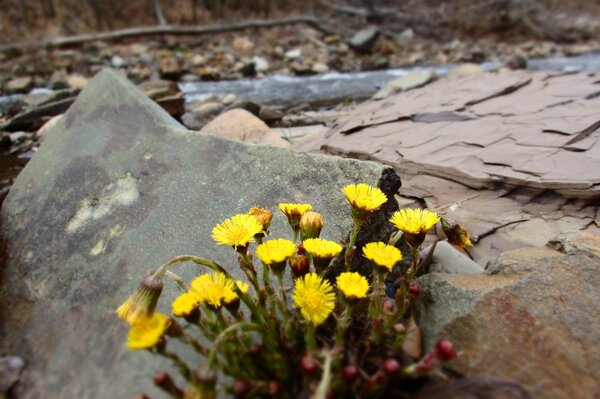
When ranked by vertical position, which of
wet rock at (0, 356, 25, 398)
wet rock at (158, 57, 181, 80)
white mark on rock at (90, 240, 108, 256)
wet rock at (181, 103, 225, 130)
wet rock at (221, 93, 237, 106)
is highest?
white mark on rock at (90, 240, 108, 256)

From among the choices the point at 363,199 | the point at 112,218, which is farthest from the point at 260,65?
the point at 363,199

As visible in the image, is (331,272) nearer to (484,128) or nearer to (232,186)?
(232,186)

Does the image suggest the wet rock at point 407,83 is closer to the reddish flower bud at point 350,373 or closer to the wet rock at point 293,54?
the reddish flower bud at point 350,373

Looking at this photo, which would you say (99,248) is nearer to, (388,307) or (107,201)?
(107,201)

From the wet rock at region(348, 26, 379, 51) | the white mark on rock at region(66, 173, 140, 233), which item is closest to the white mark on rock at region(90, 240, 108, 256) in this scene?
the white mark on rock at region(66, 173, 140, 233)

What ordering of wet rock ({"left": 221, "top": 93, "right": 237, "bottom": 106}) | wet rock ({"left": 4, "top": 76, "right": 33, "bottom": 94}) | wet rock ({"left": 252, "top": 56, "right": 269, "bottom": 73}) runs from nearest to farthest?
wet rock ({"left": 221, "top": 93, "right": 237, "bottom": 106}) → wet rock ({"left": 4, "top": 76, "right": 33, "bottom": 94}) → wet rock ({"left": 252, "top": 56, "right": 269, "bottom": 73})

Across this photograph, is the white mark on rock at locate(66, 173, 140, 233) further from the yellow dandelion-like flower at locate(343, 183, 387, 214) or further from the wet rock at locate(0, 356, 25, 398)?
the yellow dandelion-like flower at locate(343, 183, 387, 214)

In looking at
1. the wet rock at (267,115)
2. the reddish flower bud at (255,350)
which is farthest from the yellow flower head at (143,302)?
the wet rock at (267,115)
